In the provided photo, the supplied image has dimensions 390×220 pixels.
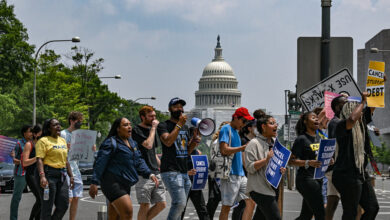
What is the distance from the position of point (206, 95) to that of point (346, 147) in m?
171

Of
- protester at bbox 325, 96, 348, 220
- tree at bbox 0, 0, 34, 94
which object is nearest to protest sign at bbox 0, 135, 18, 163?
protester at bbox 325, 96, 348, 220

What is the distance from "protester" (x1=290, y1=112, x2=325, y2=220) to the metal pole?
211cm

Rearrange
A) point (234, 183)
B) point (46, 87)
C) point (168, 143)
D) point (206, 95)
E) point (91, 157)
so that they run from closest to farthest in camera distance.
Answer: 1. point (168, 143)
2. point (234, 183)
3. point (91, 157)
4. point (46, 87)
5. point (206, 95)

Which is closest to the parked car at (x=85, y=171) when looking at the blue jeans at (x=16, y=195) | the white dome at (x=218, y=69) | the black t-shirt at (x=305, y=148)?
the blue jeans at (x=16, y=195)

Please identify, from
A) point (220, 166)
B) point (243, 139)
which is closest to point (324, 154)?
point (220, 166)

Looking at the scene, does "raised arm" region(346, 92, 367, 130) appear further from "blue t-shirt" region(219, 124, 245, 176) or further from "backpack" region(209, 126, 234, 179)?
"backpack" region(209, 126, 234, 179)

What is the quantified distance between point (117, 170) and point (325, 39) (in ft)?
13.9

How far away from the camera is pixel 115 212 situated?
862cm

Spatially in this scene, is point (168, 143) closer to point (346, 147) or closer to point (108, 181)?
point (108, 181)

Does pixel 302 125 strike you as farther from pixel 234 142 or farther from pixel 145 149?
pixel 145 149

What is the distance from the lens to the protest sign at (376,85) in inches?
328

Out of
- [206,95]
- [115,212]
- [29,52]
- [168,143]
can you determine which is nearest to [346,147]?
[168,143]

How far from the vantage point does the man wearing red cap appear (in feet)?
29.8

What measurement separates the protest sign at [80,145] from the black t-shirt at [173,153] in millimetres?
1792
